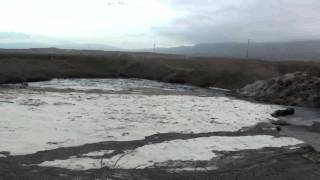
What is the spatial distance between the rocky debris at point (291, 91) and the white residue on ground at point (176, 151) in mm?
18978

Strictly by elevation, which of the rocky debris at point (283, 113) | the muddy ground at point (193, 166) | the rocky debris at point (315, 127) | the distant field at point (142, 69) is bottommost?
the rocky debris at point (315, 127)

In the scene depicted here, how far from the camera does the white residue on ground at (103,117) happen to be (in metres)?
22.6

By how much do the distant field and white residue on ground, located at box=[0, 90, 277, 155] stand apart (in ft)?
62.2

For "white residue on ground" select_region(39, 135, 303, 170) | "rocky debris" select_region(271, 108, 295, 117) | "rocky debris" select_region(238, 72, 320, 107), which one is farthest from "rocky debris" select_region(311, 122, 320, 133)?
"rocky debris" select_region(238, 72, 320, 107)

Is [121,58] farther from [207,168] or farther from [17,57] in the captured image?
[207,168]

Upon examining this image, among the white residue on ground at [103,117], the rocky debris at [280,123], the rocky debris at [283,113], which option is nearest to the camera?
the white residue on ground at [103,117]

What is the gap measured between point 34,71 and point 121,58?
15901mm

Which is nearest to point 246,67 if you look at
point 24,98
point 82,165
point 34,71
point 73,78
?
point 73,78

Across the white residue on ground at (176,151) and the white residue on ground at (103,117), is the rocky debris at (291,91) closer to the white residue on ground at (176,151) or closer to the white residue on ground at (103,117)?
the white residue on ground at (103,117)

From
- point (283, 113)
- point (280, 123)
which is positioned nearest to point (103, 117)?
point (280, 123)

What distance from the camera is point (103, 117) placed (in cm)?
2908

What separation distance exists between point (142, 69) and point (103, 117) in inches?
1593

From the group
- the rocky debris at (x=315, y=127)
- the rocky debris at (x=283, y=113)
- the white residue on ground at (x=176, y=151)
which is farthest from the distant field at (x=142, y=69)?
the white residue on ground at (x=176, y=151)

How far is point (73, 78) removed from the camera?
6216 centimetres
